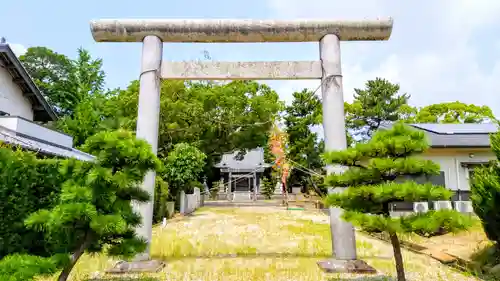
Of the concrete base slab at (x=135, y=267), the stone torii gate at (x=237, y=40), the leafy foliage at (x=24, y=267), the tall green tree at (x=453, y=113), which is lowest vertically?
the concrete base slab at (x=135, y=267)

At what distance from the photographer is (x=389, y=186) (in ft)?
11.3

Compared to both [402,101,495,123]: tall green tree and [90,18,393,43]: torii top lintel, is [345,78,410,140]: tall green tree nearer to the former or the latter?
[402,101,495,123]: tall green tree

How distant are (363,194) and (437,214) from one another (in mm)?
784

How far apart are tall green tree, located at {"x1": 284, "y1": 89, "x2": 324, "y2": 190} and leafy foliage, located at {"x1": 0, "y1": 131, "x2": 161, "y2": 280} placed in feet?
68.8

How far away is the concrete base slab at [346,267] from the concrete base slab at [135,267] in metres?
2.72

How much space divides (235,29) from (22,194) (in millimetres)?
4487

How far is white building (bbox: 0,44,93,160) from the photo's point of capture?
8969mm

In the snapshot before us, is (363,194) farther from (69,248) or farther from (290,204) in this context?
(290,204)

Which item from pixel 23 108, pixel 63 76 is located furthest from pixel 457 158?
pixel 63 76

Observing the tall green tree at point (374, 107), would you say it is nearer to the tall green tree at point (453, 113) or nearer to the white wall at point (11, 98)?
the tall green tree at point (453, 113)

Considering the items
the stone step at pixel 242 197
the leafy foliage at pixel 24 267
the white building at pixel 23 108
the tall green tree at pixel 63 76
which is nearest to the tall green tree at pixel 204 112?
the white building at pixel 23 108

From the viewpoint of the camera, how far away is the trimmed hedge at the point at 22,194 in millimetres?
4594

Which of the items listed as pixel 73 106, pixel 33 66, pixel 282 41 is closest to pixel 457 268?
pixel 282 41

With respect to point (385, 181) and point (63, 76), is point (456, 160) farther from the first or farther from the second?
point (63, 76)
